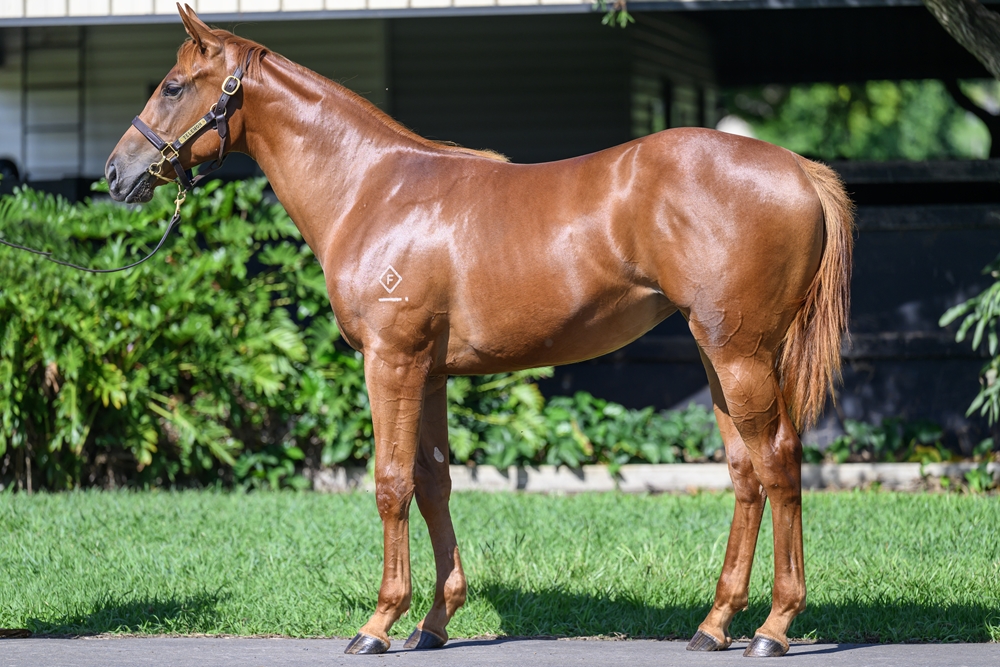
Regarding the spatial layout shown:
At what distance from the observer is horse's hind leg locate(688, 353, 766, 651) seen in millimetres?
4059

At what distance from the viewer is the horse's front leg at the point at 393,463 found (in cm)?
399

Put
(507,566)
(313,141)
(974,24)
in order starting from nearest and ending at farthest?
(313,141)
(507,566)
(974,24)

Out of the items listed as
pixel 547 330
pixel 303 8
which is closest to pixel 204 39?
pixel 547 330

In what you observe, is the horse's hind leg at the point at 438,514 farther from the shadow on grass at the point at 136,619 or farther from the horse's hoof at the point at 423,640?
the shadow on grass at the point at 136,619

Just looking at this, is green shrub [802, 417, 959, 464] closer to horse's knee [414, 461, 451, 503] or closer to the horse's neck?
horse's knee [414, 461, 451, 503]

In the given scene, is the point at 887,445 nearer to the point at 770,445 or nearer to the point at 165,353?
the point at 770,445

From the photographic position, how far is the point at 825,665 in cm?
380

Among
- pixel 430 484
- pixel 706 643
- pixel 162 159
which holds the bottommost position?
pixel 706 643

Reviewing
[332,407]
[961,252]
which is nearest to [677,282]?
[332,407]

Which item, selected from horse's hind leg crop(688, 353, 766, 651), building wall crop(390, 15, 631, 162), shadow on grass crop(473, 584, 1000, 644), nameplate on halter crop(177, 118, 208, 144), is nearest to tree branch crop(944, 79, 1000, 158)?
building wall crop(390, 15, 631, 162)

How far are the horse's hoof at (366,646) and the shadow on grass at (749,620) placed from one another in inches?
24.3

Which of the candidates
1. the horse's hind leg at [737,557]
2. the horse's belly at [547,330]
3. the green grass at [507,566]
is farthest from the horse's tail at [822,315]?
the green grass at [507,566]

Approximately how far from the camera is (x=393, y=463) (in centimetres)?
403

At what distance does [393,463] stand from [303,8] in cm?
450
